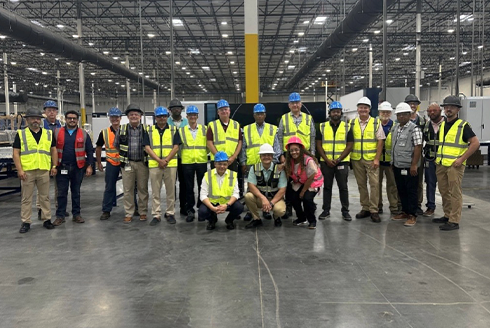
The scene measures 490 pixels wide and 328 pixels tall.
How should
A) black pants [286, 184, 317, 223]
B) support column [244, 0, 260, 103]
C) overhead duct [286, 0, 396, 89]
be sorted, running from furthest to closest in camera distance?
overhead duct [286, 0, 396, 89] < support column [244, 0, 260, 103] < black pants [286, 184, 317, 223]

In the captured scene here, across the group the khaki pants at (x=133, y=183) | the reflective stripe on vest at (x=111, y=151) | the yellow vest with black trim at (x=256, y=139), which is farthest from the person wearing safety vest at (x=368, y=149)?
the reflective stripe on vest at (x=111, y=151)

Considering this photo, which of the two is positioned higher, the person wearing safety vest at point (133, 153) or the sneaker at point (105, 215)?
the person wearing safety vest at point (133, 153)

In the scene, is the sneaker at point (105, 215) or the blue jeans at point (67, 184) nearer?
the blue jeans at point (67, 184)

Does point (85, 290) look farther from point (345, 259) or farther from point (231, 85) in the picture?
point (231, 85)

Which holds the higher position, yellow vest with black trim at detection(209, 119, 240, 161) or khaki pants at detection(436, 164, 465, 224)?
yellow vest with black trim at detection(209, 119, 240, 161)

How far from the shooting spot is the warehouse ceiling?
16578mm

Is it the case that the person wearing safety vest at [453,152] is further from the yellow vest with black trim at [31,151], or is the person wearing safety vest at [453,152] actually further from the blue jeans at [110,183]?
the yellow vest with black trim at [31,151]

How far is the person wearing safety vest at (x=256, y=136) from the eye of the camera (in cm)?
516

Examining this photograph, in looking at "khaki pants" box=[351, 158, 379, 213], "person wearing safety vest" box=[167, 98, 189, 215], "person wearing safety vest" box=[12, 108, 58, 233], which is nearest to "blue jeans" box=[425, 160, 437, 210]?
"khaki pants" box=[351, 158, 379, 213]

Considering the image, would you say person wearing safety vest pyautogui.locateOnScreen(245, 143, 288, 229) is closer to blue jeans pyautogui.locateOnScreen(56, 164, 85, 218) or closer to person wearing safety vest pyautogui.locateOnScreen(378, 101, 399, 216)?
person wearing safety vest pyautogui.locateOnScreen(378, 101, 399, 216)

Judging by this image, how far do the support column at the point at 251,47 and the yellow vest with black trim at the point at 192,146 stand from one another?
13.0ft

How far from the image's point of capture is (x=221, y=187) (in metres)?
4.78

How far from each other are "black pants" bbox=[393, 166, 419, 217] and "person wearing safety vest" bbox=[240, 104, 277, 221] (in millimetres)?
1867

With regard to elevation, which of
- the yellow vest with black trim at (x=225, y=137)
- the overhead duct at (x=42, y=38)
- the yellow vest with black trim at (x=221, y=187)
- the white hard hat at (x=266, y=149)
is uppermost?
the overhead duct at (x=42, y=38)
